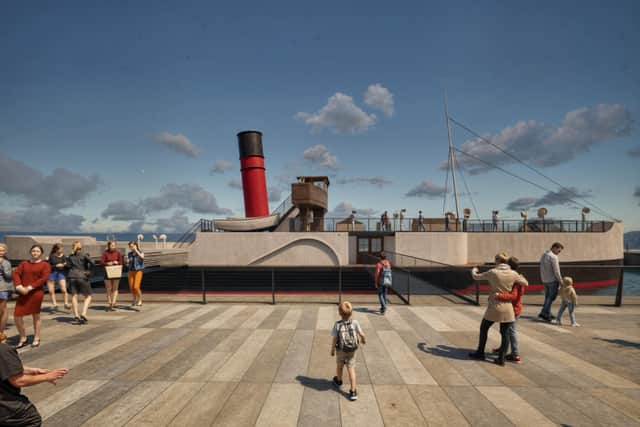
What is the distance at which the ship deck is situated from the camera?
3.64 meters

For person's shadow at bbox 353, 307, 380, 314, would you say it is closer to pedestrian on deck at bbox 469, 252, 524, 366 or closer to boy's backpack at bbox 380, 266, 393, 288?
boy's backpack at bbox 380, 266, 393, 288

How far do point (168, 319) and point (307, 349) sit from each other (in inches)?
177

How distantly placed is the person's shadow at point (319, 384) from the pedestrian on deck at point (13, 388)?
3093 millimetres

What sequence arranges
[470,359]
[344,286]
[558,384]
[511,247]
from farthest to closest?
[511,247] < [344,286] < [470,359] < [558,384]

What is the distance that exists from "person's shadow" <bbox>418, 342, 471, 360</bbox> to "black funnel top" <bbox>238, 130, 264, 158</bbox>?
2136 cm

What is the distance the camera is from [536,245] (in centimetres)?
2439

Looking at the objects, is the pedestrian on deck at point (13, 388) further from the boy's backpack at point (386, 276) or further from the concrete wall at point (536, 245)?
the concrete wall at point (536, 245)

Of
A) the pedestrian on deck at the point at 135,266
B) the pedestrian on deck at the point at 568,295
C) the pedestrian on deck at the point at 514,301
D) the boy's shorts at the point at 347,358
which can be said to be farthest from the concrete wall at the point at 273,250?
the boy's shorts at the point at 347,358

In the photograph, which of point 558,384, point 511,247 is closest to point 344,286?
point 558,384

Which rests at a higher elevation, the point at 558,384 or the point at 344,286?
the point at 558,384

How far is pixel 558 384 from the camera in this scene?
441 centimetres

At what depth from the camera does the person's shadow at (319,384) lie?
166 inches

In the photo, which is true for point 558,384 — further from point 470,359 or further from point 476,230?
point 476,230

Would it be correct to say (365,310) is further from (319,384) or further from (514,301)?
(319,384)
